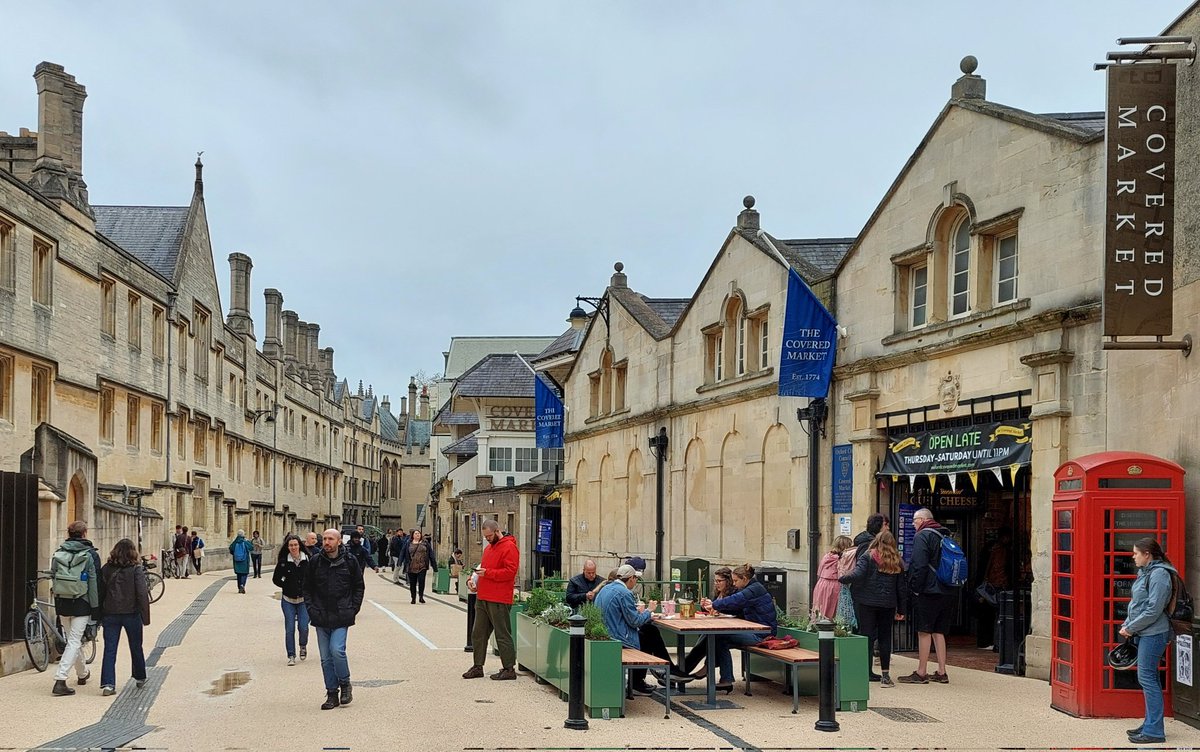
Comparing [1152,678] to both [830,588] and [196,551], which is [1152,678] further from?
[196,551]

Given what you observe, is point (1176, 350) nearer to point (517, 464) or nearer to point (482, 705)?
point (482, 705)

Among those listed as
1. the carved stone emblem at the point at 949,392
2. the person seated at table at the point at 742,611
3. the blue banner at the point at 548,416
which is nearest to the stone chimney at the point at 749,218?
the carved stone emblem at the point at 949,392

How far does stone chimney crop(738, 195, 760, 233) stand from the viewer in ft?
74.4

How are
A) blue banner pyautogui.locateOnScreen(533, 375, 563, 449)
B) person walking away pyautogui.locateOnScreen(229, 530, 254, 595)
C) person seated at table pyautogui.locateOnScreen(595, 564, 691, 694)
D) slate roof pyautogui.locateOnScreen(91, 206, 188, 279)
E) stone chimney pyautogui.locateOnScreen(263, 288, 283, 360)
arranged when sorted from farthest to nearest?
1. stone chimney pyautogui.locateOnScreen(263, 288, 283, 360)
2. slate roof pyautogui.locateOnScreen(91, 206, 188, 279)
3. blue banner pyautogui.locateOnScreen(533, 375, 563, 449)
4. person walking away pyautogui.locateOnScreen(229, 530, 254, 595)
5. person seated at table pyautogui.locateOnScreen(595, 564, 691, 694)

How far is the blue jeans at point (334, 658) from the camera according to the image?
11766 millimetres

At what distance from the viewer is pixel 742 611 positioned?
499 inches

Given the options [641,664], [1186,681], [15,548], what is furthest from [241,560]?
[1186,681]

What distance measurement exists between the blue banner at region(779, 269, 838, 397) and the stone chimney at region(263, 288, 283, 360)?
4724 centimetres

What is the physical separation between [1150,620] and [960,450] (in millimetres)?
5632

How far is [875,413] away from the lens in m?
17.8

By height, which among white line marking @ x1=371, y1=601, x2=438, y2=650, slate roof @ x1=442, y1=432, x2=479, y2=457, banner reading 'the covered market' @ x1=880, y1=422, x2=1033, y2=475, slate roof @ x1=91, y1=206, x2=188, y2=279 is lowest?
Answer: white line marking @ x1=371, y1=601, x2=438, y2=650

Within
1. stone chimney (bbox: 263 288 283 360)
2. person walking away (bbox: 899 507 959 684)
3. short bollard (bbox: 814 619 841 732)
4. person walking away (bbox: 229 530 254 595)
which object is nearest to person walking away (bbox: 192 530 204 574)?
person walking away (bbox: 229 530 254 595)

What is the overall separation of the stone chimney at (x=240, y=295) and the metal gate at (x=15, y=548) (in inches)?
1576

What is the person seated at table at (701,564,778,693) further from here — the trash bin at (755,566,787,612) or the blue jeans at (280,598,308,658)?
the trash bin at (755,566,787,612)
